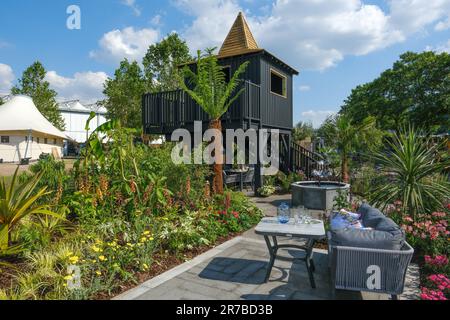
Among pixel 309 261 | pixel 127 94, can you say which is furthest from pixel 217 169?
pixel 127 94

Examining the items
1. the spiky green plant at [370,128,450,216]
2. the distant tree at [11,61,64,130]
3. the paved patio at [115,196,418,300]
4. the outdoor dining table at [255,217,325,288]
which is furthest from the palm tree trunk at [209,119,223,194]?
the distant tree at [11,61,64,130]

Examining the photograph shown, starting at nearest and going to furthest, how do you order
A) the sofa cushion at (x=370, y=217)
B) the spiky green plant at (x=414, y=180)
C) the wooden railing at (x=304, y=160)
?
the sofa cushion at (x=370, y=217)
the spiky green plant at (x=414, y=180)
the wooden railing at (x=304, y=160)

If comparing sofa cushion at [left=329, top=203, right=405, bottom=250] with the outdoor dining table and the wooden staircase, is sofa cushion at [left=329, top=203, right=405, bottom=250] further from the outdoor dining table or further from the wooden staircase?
the wooden staircase

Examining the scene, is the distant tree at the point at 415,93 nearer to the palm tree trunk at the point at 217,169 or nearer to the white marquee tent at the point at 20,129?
the palm tree trunk at the point at 217,169

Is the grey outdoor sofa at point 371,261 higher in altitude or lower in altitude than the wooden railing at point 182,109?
lower

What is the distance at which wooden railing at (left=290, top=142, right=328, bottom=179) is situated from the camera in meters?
12.4

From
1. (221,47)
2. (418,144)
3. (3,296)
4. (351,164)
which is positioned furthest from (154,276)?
(221,47)

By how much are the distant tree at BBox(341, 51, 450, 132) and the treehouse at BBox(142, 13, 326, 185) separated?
54.4ft

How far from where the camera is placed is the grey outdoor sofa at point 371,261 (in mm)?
2996

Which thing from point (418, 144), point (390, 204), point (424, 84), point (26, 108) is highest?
point (424, 84)

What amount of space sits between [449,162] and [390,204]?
46.3 inches

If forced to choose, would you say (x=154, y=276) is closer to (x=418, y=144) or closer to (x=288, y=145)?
(x=418, y=144)

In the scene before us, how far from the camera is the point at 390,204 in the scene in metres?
5.46

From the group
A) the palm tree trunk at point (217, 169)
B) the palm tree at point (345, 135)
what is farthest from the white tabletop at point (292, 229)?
the palm tree at point (345, 135)
